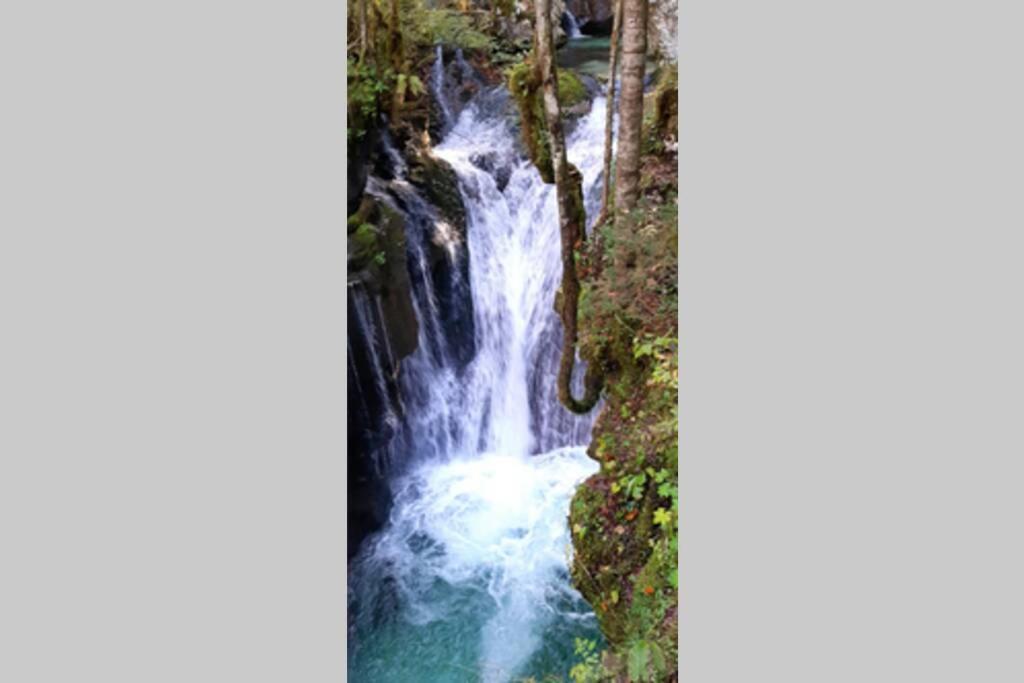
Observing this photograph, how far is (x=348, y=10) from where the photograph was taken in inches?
237

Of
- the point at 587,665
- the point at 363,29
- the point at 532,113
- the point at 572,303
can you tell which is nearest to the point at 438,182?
the point at 532,113

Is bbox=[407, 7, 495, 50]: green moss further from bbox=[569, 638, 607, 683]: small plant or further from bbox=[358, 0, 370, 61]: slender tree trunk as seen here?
bbox=[569, 638, 607, 683]: small plant

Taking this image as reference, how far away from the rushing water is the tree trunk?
60 millimetres

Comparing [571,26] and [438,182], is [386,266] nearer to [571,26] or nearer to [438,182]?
[438,182]

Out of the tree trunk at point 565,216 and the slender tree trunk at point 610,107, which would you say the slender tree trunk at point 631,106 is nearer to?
the slender tree trunk at point 610,107

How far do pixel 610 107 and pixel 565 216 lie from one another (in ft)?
2.06

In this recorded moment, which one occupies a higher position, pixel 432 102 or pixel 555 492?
pixel 432 102

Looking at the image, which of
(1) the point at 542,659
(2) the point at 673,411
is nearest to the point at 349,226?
(2) the point at 673,411

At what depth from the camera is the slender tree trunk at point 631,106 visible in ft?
19.0

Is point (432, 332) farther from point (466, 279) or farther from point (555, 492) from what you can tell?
point (555, 492)

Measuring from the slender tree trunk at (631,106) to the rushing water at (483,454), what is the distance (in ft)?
0.45

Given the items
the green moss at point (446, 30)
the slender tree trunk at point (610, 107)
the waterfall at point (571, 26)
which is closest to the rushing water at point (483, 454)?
the slender tree trunk at point (610, 107)

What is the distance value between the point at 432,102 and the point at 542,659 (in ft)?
10.1

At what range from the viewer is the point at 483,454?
249 inches
